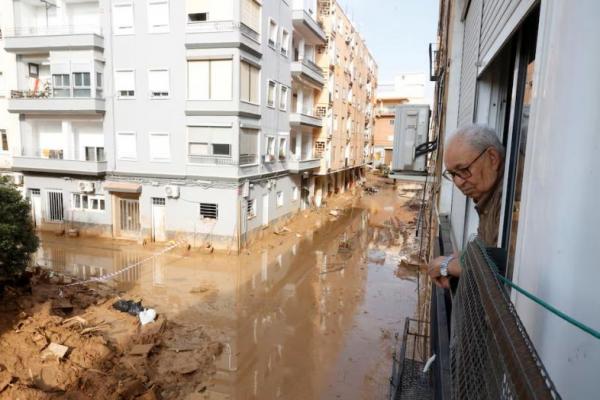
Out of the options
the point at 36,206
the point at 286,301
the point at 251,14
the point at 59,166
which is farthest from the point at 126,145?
the point at 286,301

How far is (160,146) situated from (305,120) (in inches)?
345

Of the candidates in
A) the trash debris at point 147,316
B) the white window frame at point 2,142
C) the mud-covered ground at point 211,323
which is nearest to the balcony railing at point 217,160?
the mud-covered ground at point 211,323

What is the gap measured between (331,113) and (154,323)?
20.1m

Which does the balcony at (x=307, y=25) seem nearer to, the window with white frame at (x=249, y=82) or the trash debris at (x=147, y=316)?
the window with white frame at (x=249, y=82)

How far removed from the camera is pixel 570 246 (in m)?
0.96

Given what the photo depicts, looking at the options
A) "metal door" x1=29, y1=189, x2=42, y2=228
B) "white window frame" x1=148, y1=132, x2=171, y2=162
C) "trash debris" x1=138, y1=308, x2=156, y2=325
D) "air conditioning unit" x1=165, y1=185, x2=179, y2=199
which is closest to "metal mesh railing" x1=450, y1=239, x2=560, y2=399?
"trash debris" x1=138, y1=308, x2=156, y2=325

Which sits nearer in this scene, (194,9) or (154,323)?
(154,323)

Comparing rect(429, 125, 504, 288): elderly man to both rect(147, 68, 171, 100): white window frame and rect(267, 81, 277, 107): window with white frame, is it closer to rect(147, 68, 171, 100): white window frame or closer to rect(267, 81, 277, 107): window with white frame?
rect(147, 68, 171, 100): white window frame

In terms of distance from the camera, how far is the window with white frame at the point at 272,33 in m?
18.2

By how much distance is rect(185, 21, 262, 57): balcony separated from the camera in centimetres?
1510

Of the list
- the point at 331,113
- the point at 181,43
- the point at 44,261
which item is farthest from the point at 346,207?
the point at 44,261

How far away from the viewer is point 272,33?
61.0 feet

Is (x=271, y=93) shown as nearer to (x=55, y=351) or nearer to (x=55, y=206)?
(x=55, y=206)

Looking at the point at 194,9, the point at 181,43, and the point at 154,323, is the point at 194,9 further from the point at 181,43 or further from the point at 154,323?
the point at 154,323
